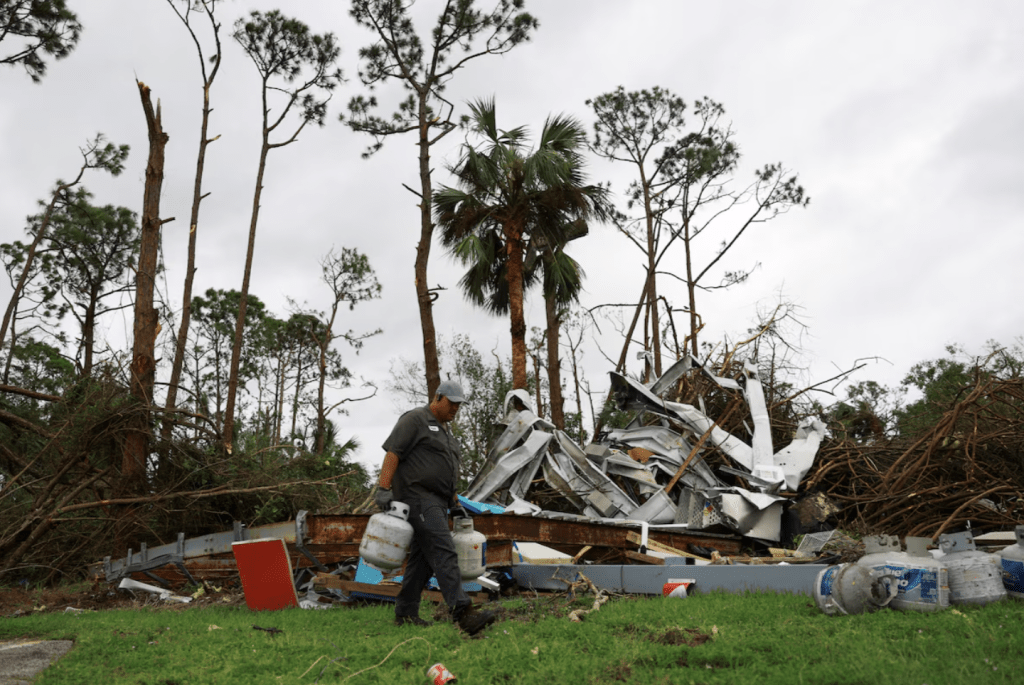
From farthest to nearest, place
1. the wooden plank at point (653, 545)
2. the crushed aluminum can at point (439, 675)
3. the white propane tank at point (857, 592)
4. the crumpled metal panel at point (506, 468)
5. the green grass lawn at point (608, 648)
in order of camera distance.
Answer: the crumpled metal panel at point (506, 468), the wooden plank at point (653, 545), the white propane tank at point (857, 592), the crushed aluminum can at point (439, 675), the green grass lawn at point (608, 648)

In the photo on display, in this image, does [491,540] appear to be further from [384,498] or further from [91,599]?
[91,599]

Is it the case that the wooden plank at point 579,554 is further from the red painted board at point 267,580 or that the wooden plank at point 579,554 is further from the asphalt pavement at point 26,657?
the asphalt pavement at point 26,657

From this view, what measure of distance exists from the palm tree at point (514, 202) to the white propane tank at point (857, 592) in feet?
34.2

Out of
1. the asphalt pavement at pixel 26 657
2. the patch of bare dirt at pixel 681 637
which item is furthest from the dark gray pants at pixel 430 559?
the asphalt pavement at pixel 26 657

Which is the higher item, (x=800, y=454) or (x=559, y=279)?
(x=559, y=279)

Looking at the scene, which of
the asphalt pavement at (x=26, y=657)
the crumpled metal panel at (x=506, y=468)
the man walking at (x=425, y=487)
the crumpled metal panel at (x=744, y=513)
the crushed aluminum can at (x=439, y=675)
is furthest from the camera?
the crumpled metal panel at (x=506, y=468)

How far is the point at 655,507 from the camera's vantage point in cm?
1011

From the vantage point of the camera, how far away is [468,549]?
5754mm

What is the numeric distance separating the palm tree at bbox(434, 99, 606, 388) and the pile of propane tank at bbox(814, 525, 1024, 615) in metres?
10.4

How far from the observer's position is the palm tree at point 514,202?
616 inches

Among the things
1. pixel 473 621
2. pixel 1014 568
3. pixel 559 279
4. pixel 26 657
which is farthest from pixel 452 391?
pixel 559 279

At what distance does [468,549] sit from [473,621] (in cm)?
80

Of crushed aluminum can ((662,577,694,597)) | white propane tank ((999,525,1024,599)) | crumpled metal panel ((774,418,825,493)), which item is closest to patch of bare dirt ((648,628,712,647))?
crushed aluminum can ((662,577,694,597))

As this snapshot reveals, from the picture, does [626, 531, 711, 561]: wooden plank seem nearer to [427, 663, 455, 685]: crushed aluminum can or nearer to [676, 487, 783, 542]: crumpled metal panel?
[676, 487, 783, 542]: crumpled metal panel
